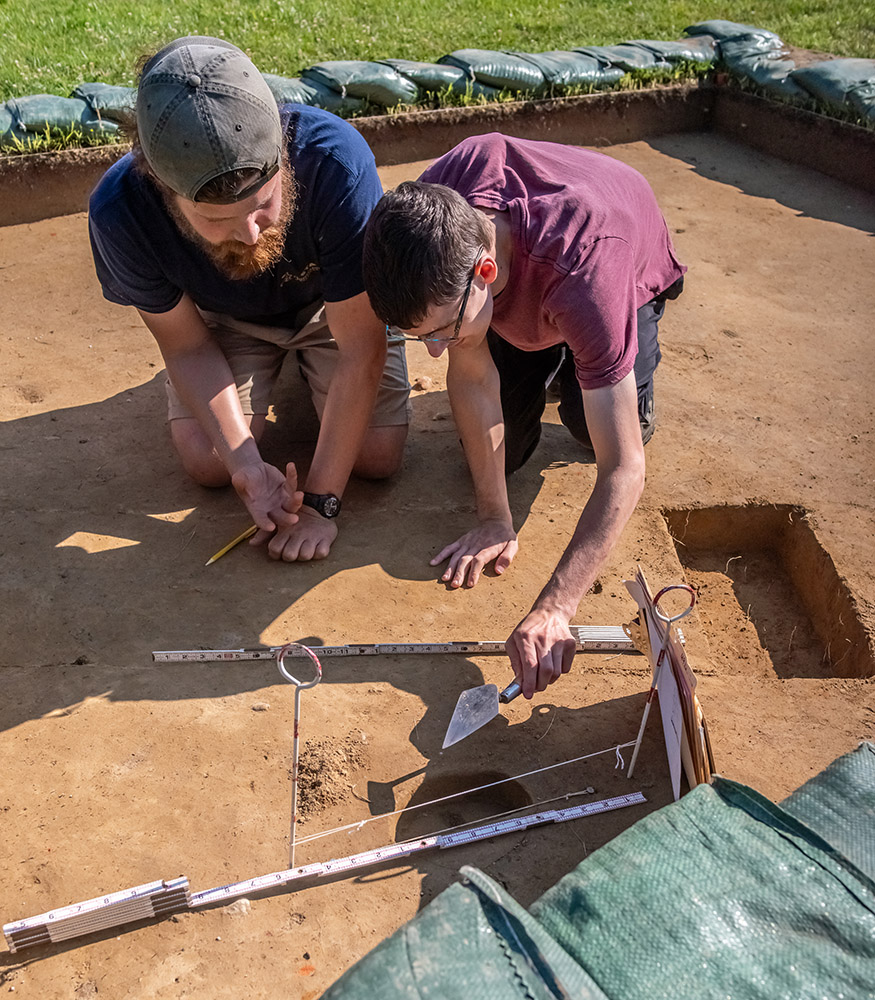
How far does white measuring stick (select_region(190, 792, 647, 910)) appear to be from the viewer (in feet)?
6.97

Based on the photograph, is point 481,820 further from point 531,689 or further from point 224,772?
point 224,772

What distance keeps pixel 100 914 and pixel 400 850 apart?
69 cm

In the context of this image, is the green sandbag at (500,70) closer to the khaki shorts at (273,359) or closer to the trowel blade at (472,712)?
the khaki shorts at (273,359)

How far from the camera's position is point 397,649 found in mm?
2789

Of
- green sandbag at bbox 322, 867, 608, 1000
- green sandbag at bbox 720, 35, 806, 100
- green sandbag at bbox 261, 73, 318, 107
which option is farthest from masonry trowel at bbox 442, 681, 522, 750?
green sandbag at bbox 720, 35, 806, 100

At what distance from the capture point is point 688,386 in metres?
4.04

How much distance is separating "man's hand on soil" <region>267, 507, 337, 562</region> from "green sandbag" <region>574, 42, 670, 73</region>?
16.2 ft

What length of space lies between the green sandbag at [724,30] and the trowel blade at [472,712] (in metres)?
6.28

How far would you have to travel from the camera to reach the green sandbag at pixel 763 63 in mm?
6320

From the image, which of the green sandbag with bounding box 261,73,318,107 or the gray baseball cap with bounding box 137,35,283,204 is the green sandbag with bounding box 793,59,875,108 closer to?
the green sandbag with bounding box 261,73,318,107

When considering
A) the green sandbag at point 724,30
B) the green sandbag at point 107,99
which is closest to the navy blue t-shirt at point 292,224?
the green sandbag at point 107,99

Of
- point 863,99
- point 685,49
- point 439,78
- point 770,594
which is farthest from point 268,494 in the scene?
point 685,49

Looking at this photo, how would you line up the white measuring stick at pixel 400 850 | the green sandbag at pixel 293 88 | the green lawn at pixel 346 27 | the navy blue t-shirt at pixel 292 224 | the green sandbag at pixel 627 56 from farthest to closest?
the green sandbag at pixel 627 56 < the green lawn at pixel 346 27 < the green sandbag at pixel 293 88 < the navy blue t-shirt at pixel 292 224 < the white measuring stick at pixel 400 850

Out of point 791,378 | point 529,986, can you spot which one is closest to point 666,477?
point 791,378
